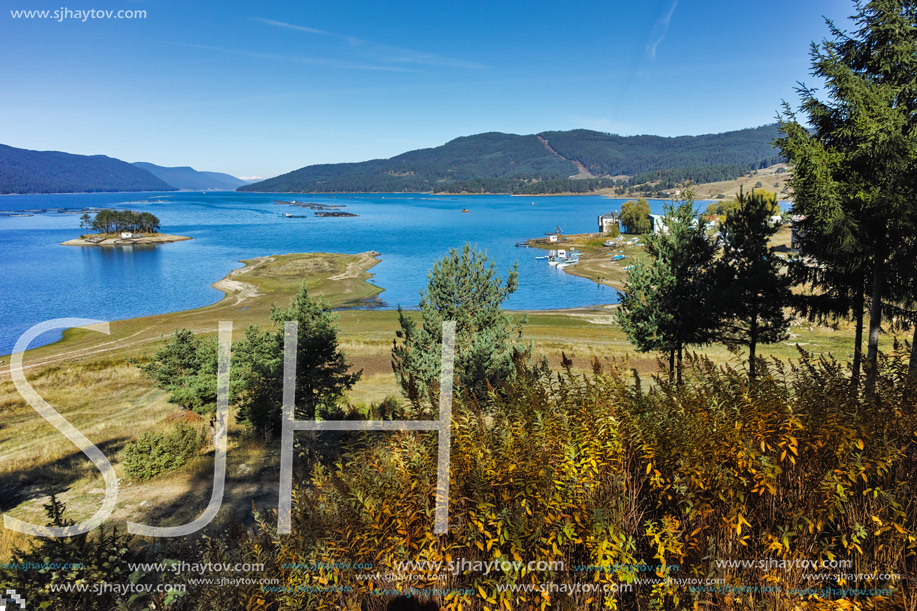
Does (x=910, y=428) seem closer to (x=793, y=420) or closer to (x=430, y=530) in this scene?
(x=793, y=420)

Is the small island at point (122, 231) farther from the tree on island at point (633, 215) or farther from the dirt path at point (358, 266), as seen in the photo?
the tree on island at point (633, 215)

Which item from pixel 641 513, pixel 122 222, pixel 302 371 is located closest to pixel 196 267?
pixel 122 222

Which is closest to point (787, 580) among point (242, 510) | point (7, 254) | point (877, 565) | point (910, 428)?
point (877, 565)

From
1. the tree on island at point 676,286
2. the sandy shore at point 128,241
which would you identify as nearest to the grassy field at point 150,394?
the tree on island at point 676,286

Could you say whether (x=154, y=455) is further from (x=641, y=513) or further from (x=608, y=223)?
(x=608, y=223)

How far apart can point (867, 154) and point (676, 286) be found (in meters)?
6.97

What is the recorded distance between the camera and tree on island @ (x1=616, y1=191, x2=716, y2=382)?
17.7 meters

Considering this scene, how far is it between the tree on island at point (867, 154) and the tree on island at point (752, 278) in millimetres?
2819

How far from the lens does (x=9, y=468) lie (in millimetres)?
15172

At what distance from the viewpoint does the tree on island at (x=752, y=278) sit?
1628 cm

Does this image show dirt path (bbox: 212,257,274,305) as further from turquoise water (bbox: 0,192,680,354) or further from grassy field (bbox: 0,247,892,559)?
turquoise water (bbox: 0,192,680,354)

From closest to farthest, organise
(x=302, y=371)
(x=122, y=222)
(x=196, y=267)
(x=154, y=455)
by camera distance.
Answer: (x=154, y=455) → (x=302, y=371) → (x=196, y=267) → (x=122, y=222)

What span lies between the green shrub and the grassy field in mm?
399

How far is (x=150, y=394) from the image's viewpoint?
2506cm
